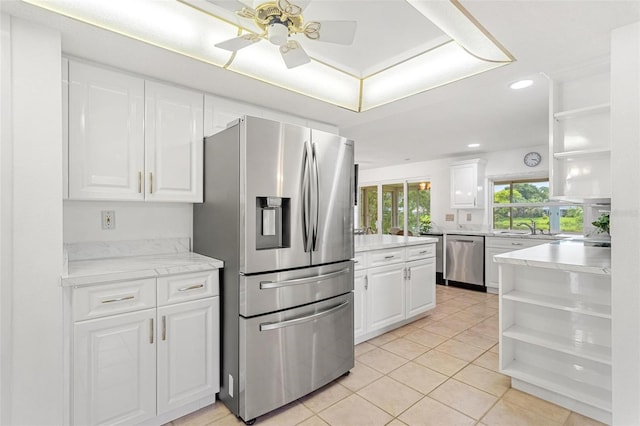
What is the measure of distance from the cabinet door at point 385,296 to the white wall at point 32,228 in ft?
7.56

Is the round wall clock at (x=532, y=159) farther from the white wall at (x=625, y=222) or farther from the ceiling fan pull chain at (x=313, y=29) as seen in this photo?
the ceiling fan pull chain at (x=313, y=29)

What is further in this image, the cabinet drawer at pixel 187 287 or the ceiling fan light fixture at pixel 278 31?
the cabinet drawer at pixel 187 287


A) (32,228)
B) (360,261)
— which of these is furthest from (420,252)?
(32,228)

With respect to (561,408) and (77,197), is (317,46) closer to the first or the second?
(77,197)

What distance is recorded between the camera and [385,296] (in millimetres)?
3125

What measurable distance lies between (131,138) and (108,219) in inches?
24.4

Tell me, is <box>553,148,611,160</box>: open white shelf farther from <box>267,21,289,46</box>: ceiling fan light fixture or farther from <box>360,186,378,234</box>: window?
<box>360,186,378,234</box>: window

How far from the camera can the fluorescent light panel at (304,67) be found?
1.59 metres

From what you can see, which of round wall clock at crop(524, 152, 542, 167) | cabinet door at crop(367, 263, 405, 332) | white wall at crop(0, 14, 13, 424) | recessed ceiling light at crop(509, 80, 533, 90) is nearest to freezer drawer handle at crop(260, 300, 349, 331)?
cabinet door at crop(367, 263, 405, 332)

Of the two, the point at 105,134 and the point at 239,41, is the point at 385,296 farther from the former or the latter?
the point at 105,134

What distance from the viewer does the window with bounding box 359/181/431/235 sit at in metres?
6.66

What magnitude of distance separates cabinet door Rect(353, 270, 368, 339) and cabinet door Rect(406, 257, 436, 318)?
0.69 meters

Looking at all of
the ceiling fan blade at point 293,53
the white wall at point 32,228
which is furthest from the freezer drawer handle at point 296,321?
the ceiling fan blade at point 293,53

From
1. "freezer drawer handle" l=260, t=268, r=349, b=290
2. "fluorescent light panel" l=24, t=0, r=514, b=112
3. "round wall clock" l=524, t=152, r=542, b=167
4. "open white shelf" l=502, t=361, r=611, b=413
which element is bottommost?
"open white shelf" l=502, t=361, r=611, b=413
